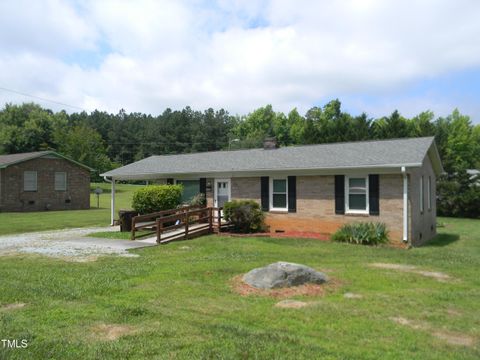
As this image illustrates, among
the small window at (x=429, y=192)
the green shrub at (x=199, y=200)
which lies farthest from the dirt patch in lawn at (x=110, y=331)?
the small window at (x=429, y=192)

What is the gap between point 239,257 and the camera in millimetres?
11641

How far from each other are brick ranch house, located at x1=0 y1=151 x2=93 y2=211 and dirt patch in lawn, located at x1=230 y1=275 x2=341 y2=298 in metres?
27.2

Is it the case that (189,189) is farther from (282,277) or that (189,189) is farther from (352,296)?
(352,296)

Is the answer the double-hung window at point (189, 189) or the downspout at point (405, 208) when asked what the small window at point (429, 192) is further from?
the double-hung window at point (189, 189)

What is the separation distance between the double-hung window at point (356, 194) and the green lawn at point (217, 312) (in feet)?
15.2

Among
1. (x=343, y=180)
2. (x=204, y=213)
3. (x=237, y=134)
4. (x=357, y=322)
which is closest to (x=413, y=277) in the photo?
(x=357, y=322)

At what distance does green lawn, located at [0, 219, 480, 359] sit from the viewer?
4.98 m

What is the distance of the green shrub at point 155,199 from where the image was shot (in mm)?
18516

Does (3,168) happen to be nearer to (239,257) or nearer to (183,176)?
(183,176)

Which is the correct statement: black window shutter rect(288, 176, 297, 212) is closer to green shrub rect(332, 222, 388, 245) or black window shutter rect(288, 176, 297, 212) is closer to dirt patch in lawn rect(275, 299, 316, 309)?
green shrub rect(332, 222, 388, 245)

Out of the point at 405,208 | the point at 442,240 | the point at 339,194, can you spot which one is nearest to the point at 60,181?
the point at 339,194

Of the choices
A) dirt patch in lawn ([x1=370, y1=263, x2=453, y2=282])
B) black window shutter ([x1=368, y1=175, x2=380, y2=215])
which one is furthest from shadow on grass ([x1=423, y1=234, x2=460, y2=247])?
dirt patch in lawn ([x1=370, y1=263, x2=453, y2=282])

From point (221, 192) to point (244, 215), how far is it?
2.72 metres

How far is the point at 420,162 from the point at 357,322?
9.67 metres
